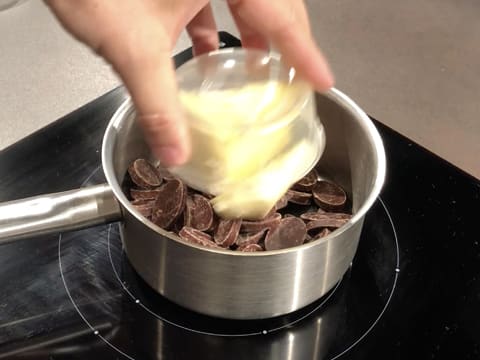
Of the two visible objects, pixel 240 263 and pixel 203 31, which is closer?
pixel 240 263

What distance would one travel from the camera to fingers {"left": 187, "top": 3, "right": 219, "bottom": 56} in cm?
71

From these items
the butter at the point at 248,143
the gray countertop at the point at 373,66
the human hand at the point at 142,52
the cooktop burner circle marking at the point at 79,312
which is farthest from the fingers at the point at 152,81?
the gray countertop at the point at 373,66

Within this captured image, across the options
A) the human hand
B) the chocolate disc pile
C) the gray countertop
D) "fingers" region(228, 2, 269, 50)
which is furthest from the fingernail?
the gray countertop

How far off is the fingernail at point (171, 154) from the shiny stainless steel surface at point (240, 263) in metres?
0.09

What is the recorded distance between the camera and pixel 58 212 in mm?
624

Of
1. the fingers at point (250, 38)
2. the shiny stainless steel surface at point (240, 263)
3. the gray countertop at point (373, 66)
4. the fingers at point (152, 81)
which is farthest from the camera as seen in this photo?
the gray countertop at point (373, 66)

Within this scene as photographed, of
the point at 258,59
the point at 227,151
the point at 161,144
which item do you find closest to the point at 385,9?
the point at 258,59

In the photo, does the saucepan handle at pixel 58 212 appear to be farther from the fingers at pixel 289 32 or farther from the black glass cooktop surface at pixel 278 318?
the fingers at pixel 289 32

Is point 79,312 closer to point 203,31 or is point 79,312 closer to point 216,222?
point 216,222

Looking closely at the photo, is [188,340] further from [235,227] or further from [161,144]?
[161,144]

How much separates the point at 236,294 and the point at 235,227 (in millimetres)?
90

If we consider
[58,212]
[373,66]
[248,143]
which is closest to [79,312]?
[58,212]

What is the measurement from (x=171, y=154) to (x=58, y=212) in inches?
8.1

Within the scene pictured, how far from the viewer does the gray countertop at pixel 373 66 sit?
0.93m
